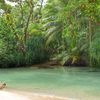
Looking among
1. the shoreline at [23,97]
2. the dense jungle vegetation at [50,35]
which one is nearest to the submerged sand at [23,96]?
the shoreline at [23,97]

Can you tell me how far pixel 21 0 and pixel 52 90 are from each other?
1531 centimetres

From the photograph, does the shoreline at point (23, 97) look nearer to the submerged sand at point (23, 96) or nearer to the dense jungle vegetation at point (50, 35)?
the submerged sand at point (23, 96)

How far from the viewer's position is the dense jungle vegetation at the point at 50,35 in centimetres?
2036

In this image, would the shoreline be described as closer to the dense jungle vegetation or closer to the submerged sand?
the submerged sand

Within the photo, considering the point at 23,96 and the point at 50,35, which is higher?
the point at 50,35

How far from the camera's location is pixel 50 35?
24.3 metres

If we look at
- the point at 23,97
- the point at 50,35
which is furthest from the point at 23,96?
the point at 50,35

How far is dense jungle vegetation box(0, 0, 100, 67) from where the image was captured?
20.4 metres

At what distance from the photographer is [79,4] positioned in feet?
63.6

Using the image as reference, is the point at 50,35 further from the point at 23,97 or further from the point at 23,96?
the point at 23,97

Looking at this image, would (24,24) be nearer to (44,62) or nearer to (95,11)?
(44,62)

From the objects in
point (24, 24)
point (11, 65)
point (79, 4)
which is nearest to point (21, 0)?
point (24, 24)

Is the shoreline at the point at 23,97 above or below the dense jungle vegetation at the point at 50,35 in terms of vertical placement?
below

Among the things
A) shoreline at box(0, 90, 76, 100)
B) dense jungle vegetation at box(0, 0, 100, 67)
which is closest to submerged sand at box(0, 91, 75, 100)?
shoreline at box(0, 90, 76, 100)
